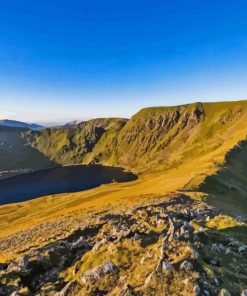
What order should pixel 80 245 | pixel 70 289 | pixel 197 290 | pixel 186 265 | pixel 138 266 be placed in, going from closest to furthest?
pixel 197 290, pixel 186 265, pixel 70 289, pixel 138 266, pixel 80 245

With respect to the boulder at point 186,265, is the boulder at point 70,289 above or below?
below

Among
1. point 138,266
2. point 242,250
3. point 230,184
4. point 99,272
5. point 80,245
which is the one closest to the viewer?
point 99,272

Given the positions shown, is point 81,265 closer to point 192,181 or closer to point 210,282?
point 210,282

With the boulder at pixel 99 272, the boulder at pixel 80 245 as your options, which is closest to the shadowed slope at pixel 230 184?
the boulder at pixel 80 245

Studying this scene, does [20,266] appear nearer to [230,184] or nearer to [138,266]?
[138,266]

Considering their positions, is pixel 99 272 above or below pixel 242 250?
above

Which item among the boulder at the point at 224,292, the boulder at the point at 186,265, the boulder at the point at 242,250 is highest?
the boulder at the point at 186,265

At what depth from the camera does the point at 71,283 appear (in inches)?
896

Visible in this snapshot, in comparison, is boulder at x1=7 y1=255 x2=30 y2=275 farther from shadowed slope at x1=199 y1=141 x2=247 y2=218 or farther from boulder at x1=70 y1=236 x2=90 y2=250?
shadowed slope at x1=199 y1=141 x2=247 y2=218

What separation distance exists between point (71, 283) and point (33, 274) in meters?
5.00

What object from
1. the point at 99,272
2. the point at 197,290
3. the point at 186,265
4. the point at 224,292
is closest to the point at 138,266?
the point at 99,272

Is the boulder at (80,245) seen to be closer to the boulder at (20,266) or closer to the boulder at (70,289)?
the boulder at (20,266)

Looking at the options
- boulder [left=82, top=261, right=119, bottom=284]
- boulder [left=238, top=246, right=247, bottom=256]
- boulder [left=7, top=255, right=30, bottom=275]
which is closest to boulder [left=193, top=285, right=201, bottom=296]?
boulder [left=82, top=261, right=119, bottom=284]

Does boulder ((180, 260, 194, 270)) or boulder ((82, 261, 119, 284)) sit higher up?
boulder ((180, 260, 194, 270))
